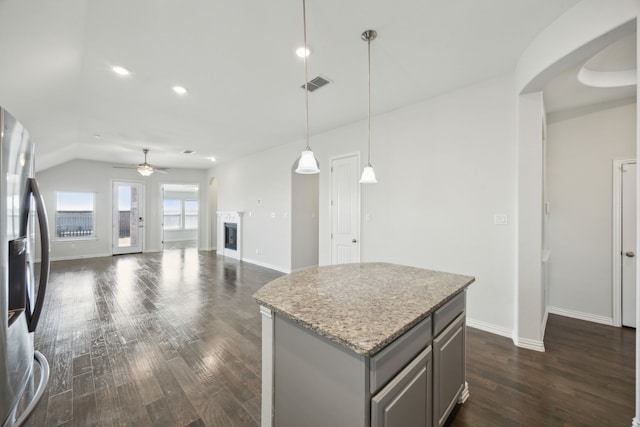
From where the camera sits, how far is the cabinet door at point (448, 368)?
149 cm

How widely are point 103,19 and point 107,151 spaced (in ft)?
18.7

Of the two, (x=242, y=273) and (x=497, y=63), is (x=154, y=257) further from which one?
(x=497, y=63)

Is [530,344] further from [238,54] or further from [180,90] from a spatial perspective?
[180,90]

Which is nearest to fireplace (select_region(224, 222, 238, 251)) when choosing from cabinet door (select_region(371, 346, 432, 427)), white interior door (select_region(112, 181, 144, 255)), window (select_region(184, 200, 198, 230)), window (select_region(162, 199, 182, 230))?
white interior door (select_region(112, 181, 144, 255))

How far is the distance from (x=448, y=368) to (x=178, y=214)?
1242 cm

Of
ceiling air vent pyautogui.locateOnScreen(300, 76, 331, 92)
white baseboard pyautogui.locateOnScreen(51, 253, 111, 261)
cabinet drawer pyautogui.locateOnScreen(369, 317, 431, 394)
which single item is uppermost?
ceiling air vent pyautogui.locateOnScreen(300, 76, 331, 92)

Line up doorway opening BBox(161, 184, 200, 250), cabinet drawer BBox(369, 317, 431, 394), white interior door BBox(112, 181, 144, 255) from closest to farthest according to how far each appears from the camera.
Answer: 1. cabinet drawer BBox(369, 317, 431, 394)
2. white interior door BBox(112, 181, 144, 255)
3. doorway opening BBox(161, 184, 200, 250)

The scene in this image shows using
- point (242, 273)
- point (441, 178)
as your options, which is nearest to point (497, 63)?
point (441, 178)

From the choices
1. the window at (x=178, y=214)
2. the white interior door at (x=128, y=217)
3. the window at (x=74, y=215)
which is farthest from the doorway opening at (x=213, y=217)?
the window at (x=74, y=215)

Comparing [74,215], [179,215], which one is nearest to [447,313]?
[74,215]

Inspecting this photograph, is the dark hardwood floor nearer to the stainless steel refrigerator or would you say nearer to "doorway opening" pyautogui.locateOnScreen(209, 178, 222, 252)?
the stainless steel refrigerator

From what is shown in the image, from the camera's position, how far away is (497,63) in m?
2.69

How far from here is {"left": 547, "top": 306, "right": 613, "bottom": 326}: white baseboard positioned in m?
3.24

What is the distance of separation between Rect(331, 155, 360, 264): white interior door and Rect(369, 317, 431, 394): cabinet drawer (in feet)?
9.82
